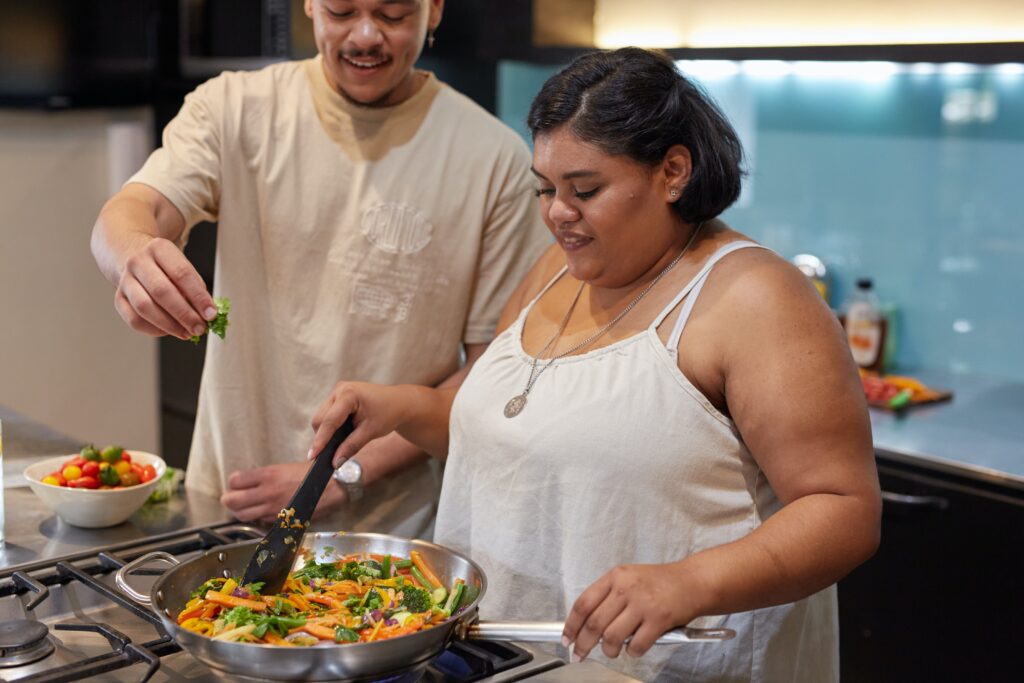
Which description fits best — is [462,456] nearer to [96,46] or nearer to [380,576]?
[380,576]

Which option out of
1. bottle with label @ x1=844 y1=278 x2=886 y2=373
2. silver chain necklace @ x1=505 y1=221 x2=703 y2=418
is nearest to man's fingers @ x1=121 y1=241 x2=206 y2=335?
silver chain necklace @ x1=505 y1=221 x2=703 y2=418

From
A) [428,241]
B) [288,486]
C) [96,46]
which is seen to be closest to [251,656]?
[288,486]

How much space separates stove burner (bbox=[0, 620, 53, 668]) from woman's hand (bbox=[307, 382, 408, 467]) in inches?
16.2

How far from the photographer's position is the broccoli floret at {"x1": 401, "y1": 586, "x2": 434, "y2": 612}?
4.41 feet

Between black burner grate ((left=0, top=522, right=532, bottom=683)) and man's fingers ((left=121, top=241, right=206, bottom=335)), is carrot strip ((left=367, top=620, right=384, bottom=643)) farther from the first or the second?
man's fingers ((left=121, top=241, right=206, bottom=335))

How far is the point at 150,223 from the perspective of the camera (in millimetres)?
1800

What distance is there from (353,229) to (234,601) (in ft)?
2.76

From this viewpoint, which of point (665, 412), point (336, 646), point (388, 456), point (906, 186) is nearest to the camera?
point (336, 646)

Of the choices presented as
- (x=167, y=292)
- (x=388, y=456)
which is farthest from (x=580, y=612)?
(x=388, y=456)

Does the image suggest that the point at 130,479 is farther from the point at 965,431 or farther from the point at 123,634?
the point at 965,431

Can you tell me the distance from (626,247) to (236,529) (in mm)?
690

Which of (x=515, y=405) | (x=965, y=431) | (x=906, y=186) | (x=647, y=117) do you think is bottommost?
(x=965, y=431)

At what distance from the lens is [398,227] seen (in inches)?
79.7

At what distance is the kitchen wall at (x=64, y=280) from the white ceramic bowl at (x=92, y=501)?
2.60 meters
